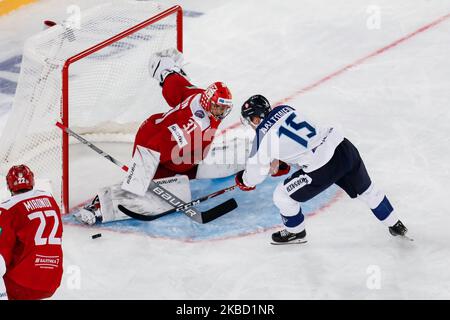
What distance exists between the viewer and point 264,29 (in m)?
7.68

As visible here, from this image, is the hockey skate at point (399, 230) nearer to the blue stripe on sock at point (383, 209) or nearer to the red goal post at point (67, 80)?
the blue stripe on sock at point (383, 209)

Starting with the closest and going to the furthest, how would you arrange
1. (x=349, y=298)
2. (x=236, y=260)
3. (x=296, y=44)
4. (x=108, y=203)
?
(x=349, y=298)
(x=236, y=260)
(x=108, y=203)
(x=296, y=44)

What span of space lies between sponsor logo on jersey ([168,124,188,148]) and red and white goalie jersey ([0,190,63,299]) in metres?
1.22

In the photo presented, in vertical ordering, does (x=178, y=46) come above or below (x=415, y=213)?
above

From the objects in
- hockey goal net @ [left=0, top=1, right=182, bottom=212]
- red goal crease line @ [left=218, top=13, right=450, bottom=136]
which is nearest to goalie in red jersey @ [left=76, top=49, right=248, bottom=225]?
hockey goal net @ [left=0, top=1, right=182, bottom=212]

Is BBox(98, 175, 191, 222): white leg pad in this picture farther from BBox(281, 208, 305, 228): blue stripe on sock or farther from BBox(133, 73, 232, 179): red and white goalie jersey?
BBox(281, 208, 305, 228): blue stripe on sock

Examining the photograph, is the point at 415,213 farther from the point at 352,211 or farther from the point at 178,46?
the point at 178,46

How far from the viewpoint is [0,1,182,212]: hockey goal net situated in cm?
517

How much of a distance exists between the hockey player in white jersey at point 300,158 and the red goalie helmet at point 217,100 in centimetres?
36

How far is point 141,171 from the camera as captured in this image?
5.19 meters

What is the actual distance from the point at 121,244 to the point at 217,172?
0.79m

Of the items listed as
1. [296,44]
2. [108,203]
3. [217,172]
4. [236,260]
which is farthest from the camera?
[296,44]

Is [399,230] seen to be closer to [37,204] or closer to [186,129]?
[186,129]

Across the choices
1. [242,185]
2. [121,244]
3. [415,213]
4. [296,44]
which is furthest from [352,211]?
[296,44]
